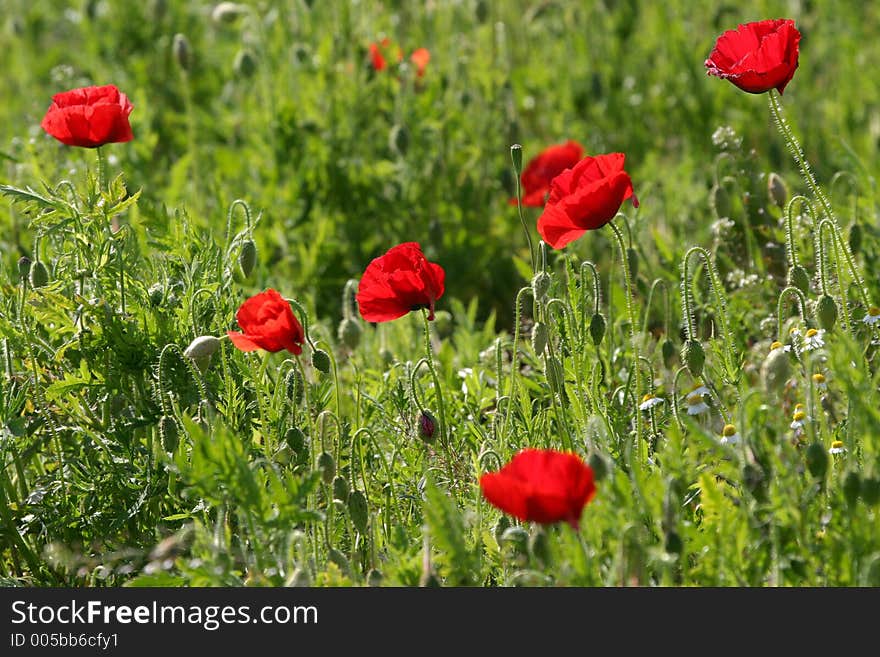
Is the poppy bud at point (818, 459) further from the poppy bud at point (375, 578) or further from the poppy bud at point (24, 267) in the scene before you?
the poppy bud at point (24, 267)

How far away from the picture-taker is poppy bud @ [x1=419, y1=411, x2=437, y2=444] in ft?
8.23

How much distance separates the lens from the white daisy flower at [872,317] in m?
2.58

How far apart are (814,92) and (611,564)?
3.23 metres

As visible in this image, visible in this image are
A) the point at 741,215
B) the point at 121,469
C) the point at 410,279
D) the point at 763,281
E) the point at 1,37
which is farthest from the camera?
the point at 1,37

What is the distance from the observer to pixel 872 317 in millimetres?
2611

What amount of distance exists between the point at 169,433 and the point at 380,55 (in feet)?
7.07

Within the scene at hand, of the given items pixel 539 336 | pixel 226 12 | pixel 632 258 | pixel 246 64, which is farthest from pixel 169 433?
pixel 226 12

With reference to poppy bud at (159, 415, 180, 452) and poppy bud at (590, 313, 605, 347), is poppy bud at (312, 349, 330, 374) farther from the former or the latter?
poppy bud at (590, 313, 605, 347)

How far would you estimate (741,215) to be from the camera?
146 inches

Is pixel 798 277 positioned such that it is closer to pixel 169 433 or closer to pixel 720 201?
pixel 720 201

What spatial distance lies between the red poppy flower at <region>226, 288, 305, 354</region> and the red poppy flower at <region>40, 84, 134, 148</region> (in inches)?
25.0

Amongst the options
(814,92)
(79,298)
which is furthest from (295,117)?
(814,92)

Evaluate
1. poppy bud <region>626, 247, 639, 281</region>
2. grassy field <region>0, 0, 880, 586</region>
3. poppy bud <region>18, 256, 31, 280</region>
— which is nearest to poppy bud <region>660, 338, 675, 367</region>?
grassy field <region>0, 0, 880, 586</region>

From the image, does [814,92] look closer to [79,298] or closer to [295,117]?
[295,117]
